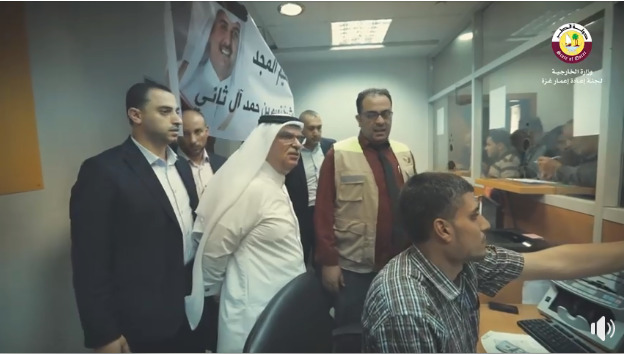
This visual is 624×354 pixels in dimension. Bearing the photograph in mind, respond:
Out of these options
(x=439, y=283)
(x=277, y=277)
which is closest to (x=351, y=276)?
(x=277, y=277)

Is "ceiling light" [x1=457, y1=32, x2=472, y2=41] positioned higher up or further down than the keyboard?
higher up

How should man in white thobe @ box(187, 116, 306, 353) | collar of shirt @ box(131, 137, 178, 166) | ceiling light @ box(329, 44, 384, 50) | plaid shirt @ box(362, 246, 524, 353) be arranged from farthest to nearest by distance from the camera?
ceiling light @ box(329, 44, 384, 50) → man in white thobe @ box(187, 116, 306, 353) → collar of shirt @ box(131, 137, 178, 166) → plaid shirt @ box(362, 246, 524, 353)

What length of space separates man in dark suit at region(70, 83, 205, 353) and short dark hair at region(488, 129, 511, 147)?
92 centimetres

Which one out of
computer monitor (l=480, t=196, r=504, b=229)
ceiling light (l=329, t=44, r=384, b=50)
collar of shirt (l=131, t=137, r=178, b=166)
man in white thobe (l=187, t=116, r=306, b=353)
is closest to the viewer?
collar of shirt (l=131, t=137, r=178, b=166)

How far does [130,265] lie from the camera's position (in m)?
0.57

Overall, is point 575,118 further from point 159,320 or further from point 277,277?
point 159,320

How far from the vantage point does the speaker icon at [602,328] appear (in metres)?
0.64

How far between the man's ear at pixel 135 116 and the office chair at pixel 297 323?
461mm

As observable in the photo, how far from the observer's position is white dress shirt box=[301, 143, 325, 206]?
3.16 feet

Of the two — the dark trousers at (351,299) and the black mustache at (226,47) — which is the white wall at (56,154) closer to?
the black mustache at (226,47)

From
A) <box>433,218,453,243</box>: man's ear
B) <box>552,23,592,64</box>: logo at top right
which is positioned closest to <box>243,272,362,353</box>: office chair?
<box>433,218,453,243</box>: man's ear

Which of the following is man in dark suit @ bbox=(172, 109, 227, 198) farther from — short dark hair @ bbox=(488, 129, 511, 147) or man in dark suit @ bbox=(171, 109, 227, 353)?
short dark hair @ bbox=(488, 129, 511, 147)

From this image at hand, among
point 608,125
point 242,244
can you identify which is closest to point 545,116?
point 608,125

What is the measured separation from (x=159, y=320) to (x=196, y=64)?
0.63m
